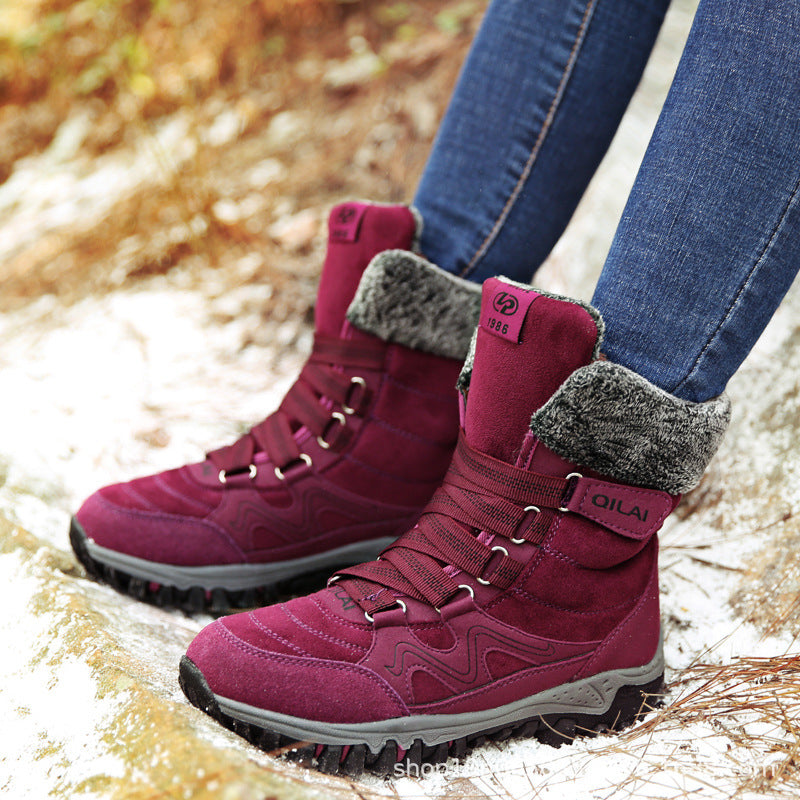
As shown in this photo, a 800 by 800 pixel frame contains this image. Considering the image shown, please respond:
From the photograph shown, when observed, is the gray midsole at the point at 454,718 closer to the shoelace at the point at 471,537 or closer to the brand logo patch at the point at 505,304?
the shoelace at the point at 471,537

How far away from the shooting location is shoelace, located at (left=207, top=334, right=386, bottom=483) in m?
1.28

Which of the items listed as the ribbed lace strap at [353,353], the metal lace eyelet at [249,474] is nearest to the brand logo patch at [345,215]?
the ribbed lace strap at [353,353]

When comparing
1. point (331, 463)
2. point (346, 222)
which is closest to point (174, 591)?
point (331, 463)

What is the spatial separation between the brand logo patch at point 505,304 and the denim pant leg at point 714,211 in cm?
14

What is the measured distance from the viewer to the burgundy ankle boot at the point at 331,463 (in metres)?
1.25

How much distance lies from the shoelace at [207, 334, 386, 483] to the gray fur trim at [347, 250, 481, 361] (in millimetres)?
55

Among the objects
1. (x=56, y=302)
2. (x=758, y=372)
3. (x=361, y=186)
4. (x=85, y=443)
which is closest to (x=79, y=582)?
(x=85, y=443)

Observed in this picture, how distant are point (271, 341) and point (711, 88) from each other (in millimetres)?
1569

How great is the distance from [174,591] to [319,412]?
42cm

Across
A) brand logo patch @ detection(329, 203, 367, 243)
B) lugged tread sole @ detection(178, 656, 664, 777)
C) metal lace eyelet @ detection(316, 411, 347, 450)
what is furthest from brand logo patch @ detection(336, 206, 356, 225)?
lugged tread sole @ detection(178, 656, 664, 777)

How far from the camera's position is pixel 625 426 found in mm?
921

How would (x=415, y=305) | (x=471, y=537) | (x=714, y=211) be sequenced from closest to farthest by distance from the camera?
1. (x=714, y=211)
2. (x=471, y=537)
3. (x=415, y=305)

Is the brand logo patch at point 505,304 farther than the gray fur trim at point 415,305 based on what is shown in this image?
No

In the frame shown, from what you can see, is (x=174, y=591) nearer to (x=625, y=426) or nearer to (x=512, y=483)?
(x=512, y=483)
